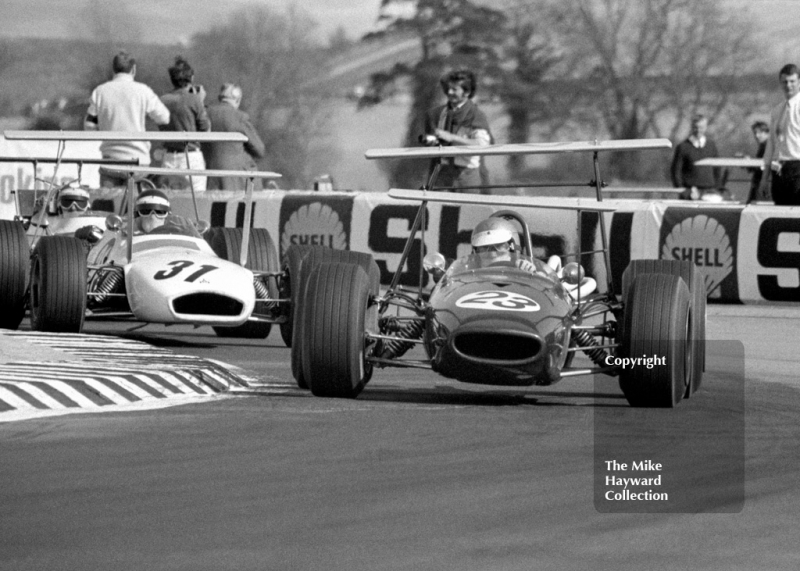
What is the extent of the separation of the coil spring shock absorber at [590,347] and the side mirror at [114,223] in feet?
13.1

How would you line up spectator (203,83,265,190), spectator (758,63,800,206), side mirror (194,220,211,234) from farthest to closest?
spectator (203,83,265,190)
spectator (758,63,800,206)
side mirror (194,220,211,234)

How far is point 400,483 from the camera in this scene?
5.36 m

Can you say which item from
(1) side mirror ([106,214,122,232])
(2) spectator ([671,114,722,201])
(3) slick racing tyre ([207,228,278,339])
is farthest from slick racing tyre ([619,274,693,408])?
(2) spectator ([671,114,722,201])

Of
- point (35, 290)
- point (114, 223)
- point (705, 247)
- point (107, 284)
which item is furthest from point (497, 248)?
point (705, 247)

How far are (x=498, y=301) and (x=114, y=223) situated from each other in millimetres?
4318

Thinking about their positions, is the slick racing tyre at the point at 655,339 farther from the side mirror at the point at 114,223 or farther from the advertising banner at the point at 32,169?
the advertising banner at the point at 32,169

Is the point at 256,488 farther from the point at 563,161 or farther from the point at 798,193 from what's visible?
the point at 563,161

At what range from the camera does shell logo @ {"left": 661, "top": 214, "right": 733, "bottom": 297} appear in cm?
1295

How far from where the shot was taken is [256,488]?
520 centimetres

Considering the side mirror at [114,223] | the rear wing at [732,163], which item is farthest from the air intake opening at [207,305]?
the rear wing at [732,163]

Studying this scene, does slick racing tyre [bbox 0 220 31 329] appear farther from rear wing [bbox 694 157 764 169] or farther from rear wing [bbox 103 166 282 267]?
rear wing [bbox 694 157 764 169]

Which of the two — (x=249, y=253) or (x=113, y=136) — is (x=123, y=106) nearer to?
(x=249, y=253)

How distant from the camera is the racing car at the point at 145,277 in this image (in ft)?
31.4

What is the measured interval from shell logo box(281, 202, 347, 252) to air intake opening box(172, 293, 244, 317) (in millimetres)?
4586
